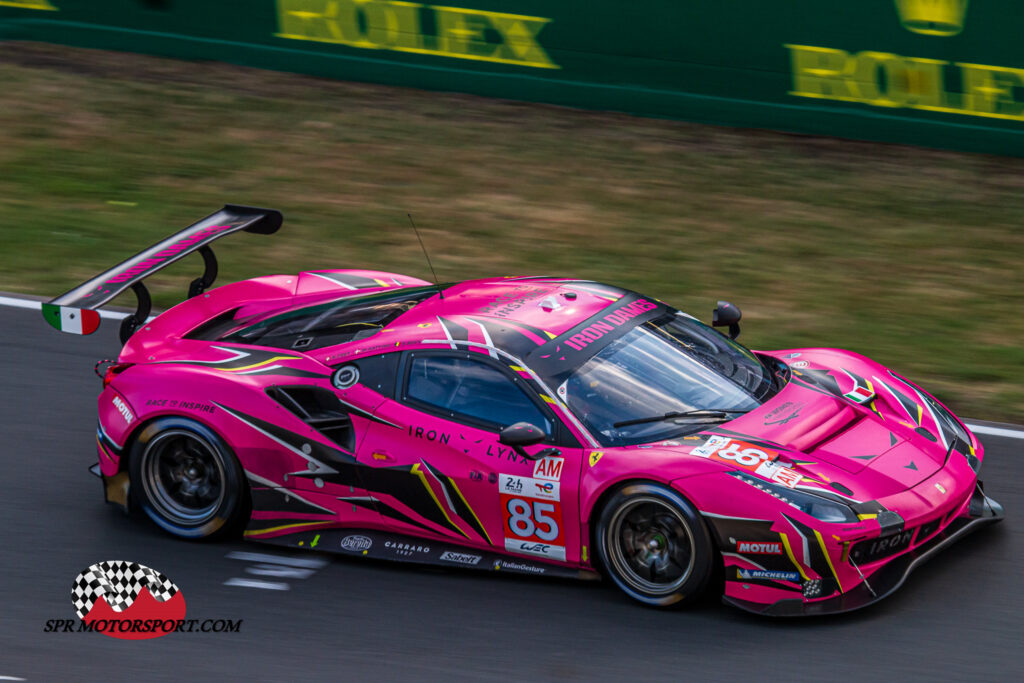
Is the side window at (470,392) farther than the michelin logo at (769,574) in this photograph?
Yes

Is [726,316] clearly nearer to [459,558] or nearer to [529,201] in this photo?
[459,558]

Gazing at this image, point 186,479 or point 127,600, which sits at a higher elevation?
point 186,479

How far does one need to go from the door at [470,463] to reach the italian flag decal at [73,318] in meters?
1.55

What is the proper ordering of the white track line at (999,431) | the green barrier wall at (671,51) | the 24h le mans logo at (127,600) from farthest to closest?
the green barrier wall at (671,51)
the white track line at (999,431)
the 24h le mans logo at (127,600)

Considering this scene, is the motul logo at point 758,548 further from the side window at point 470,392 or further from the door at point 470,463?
the side window at point 470,392

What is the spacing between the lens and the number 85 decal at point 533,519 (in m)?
6.00

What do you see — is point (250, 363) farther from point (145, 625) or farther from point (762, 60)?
point (762, 60)

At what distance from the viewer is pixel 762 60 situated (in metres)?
12.2

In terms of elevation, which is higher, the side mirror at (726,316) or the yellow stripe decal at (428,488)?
the side mirror at (726,316)

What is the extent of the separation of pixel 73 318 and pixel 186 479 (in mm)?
1029

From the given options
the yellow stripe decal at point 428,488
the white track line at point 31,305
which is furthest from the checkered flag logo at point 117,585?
A: the white track line at point 31,305

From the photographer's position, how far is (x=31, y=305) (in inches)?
396

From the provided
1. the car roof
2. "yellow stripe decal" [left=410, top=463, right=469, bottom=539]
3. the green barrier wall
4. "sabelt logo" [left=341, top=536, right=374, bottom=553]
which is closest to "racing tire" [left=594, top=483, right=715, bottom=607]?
"yellow stripe decal" [left=410, top=463, right=469, bottom=539]

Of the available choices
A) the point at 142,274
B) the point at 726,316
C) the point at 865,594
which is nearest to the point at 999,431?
the point at 726,316
